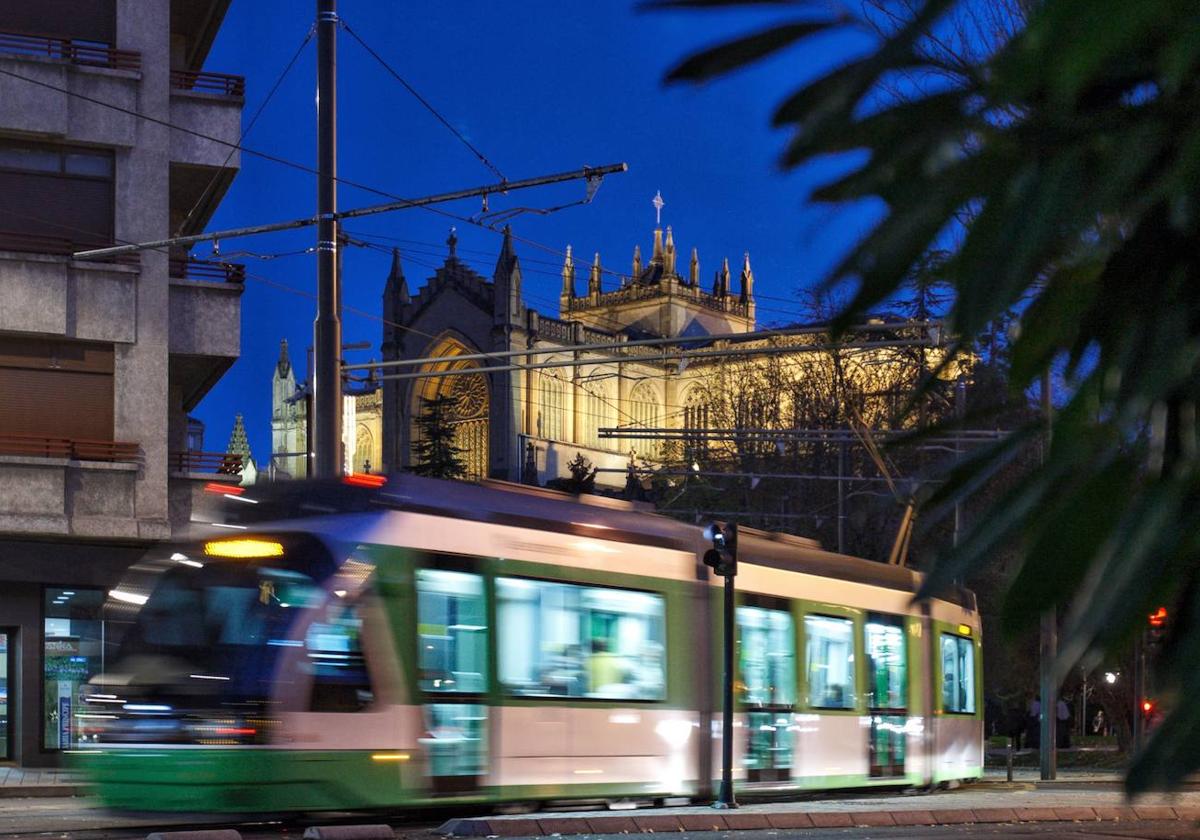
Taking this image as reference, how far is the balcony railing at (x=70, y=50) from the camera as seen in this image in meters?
27.5

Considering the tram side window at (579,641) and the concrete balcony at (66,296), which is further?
the concrete balcony at (66,296)

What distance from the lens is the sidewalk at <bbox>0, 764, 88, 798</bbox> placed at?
2258 centimetres

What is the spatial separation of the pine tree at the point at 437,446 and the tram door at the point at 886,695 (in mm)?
82349

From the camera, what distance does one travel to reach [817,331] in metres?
1.29

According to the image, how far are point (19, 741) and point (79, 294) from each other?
6.82m

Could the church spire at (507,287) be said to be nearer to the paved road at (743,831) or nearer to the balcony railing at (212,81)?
the balcony railing at (212,81)

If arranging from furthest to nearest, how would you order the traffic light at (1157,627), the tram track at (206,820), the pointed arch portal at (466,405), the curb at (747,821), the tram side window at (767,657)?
1. the pointed arch portal at (466,405)
2. the tram side window at (767,657)
3. the tram track at (206,820)
4. the curb at (747,821)
5. the traffic light at (1157,627)

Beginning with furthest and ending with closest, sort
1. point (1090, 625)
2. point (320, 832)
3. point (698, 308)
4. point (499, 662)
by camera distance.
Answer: point (698, 308) < point (499, 662) < point (320, 832) < point (1090, 625)

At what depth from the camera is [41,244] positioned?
2745cm

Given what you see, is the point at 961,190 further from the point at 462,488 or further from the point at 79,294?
the point at 79,294

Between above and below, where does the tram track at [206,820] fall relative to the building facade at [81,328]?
below

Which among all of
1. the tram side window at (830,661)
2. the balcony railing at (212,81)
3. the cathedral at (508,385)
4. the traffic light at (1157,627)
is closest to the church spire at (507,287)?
the cathedral at (508,385)

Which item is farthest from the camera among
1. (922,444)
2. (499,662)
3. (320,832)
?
(499,662)

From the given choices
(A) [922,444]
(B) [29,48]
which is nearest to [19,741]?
(B) [29,48]
